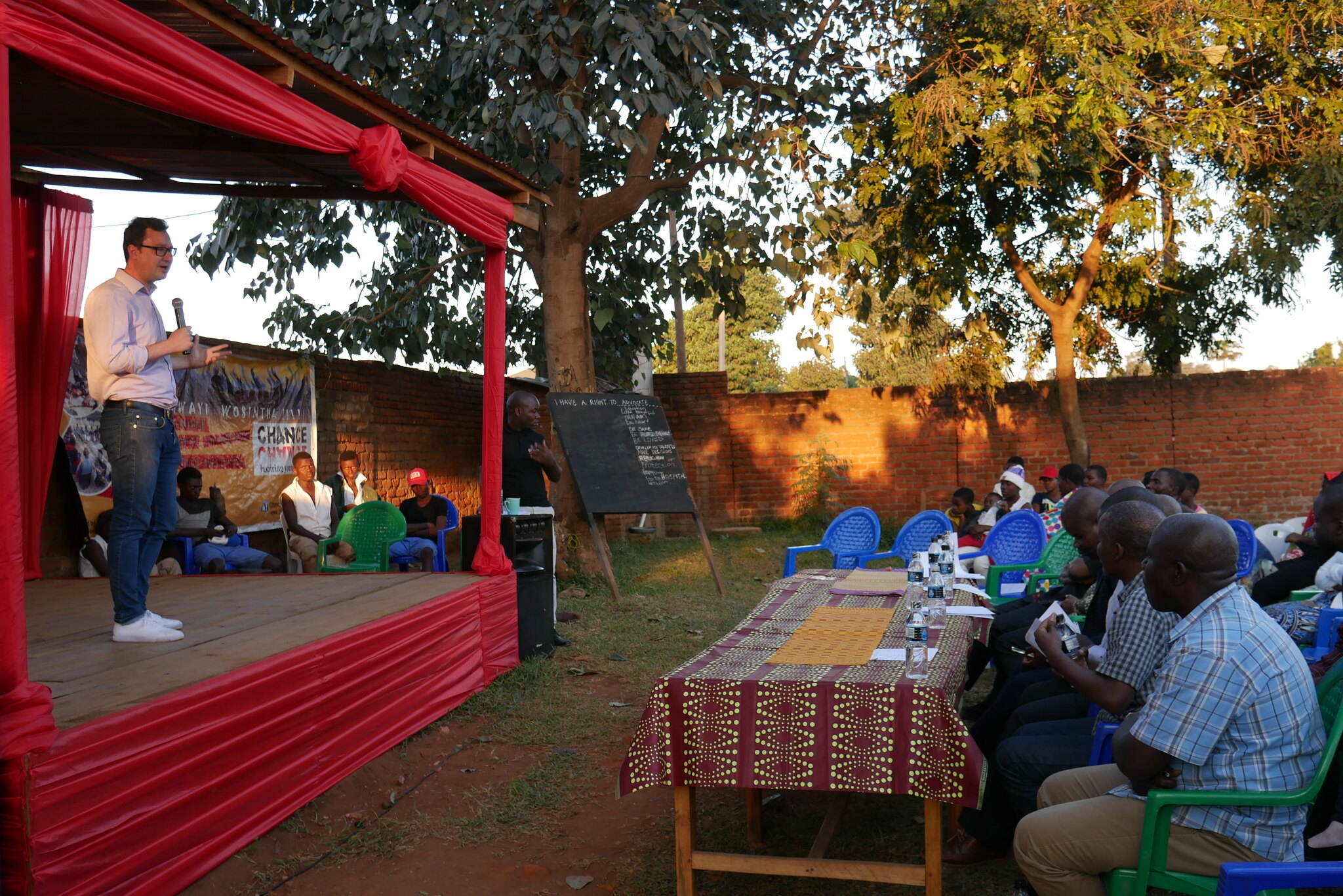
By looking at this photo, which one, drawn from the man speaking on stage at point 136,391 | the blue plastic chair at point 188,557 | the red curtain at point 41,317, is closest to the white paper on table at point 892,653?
the man speaking on stage at point 136,391

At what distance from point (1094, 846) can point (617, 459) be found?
7367 millimetres

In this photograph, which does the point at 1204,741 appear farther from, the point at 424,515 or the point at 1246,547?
the point at 424,515

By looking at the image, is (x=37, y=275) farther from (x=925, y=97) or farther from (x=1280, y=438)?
(x=1280, y=438)

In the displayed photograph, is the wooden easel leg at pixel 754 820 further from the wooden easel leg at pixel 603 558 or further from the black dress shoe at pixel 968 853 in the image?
the wooden easel leg at pixel 603 558

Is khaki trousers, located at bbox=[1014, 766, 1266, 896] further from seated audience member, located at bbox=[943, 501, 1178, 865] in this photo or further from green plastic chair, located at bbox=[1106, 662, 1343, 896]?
seated audience member, located at bbox=[943, 501, 1178, 865]

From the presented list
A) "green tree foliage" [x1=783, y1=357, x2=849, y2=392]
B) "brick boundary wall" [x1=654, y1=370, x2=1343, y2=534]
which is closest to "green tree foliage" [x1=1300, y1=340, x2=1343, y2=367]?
"green tree foliage" [x1=783, y1=357, x2=849, y2=392]

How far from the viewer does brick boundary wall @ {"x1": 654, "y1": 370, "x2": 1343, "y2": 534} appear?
1352 cm

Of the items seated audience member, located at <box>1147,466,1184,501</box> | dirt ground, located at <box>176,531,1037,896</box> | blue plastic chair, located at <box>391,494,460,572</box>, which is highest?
seated audience member, located at <box>1147,466,1184,501</box>

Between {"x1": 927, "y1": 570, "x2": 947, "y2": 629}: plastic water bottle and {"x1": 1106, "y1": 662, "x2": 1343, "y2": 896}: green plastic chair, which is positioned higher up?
{"x1": 927, "y1": 570, "x2": 947, "y2": 629}: plastic water bottle

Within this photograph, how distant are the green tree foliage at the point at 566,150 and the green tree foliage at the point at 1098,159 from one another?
1219mm

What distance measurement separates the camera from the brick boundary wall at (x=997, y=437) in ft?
44.3

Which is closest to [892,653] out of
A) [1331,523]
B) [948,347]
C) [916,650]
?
[916,650]

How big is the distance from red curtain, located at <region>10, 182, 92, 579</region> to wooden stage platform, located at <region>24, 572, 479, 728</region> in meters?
0.67

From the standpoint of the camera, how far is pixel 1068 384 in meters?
12.4
